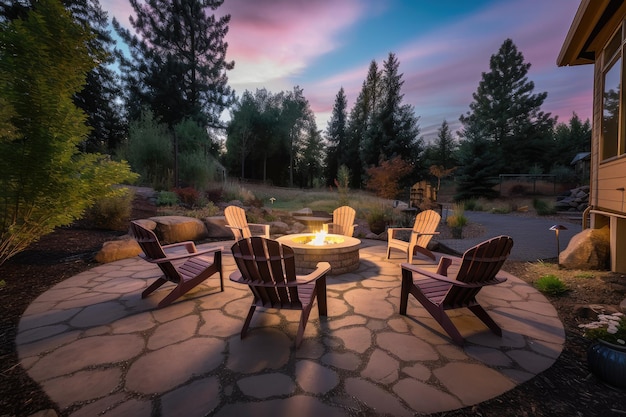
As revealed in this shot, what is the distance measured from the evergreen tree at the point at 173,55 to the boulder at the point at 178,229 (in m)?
16.2

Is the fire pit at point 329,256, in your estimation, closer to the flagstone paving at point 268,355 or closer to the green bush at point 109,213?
the flagstone paving at point 268,355

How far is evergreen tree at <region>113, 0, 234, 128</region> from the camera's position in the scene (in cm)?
2019

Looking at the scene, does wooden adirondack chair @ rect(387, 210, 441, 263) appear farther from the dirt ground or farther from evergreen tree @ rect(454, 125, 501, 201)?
evergreen tree @ rect(454, 125, 501, 201)

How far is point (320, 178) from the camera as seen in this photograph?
30234 millimetres

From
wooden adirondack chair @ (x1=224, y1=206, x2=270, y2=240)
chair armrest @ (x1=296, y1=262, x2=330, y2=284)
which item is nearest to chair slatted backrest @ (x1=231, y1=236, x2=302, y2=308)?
chair armrest @ (x1=296, y1=262, x2=330, y2=284)

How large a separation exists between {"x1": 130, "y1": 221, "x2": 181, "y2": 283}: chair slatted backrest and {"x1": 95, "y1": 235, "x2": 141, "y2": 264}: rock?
7.52 ft

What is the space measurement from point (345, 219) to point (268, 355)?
3894 mm

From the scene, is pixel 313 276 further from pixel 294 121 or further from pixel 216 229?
pixel 294 121

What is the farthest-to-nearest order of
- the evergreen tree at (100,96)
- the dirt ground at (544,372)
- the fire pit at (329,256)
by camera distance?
the evergreen tree at (100,96)
the fire pit at (329,256)
the dirt ground at (544,372)

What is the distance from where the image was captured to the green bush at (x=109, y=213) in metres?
6.48

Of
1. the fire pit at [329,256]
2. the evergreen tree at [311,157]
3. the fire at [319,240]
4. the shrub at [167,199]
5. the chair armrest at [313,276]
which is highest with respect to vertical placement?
the evergreen tree at [311,157]

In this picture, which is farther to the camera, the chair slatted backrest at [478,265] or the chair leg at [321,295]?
the chair leg at [321,295]

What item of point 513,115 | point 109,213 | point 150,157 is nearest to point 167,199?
point 109,213

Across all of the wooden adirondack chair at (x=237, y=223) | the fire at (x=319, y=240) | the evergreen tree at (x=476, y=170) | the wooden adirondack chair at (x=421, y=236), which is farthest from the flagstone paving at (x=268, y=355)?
the evergreen tree at (x=476, y=170)
